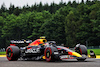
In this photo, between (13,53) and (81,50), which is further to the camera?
(13,53)

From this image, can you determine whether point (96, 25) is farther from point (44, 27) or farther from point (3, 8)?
point (3, 8)

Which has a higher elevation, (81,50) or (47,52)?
(47,52)

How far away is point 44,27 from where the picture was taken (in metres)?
89.8

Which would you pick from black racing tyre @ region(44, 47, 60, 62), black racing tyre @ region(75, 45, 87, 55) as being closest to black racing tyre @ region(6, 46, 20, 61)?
black racing tyre @ region(44, 47, 60, 62)

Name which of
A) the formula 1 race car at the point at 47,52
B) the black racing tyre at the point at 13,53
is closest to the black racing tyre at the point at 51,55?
the formula 1 race car at the point at 47,52

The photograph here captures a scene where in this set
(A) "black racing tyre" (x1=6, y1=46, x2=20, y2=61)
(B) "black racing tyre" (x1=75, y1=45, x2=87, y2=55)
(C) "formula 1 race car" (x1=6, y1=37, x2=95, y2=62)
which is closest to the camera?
(C) "formula 1 race car" (x1=6, y1=37, x2=95, y2=62)

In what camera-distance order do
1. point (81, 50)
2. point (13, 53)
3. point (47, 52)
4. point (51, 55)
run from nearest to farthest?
1. point (51, 55)
2. point (47, 52)
3. point (81, 50)
4. point (13, 53)

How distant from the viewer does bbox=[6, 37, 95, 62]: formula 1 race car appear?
14.8 metres

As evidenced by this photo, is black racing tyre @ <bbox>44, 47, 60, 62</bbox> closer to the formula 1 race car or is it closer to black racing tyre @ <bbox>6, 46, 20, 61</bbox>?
the formula 1 race car

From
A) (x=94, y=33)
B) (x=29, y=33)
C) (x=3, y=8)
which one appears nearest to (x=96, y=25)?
(x=94, y=33)

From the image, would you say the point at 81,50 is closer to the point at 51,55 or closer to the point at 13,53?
the point at 51,55

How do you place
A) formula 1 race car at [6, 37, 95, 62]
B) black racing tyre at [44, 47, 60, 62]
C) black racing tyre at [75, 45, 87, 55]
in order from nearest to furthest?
black racing tyre at [44, 47, 60, 62], formula 1 race car at [6, 37, 95, 62], black racing tyre at [75, 45, 87, 55]

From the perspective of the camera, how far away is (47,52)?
15156 millimetres

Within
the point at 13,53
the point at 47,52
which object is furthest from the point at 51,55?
the point at 13,53
